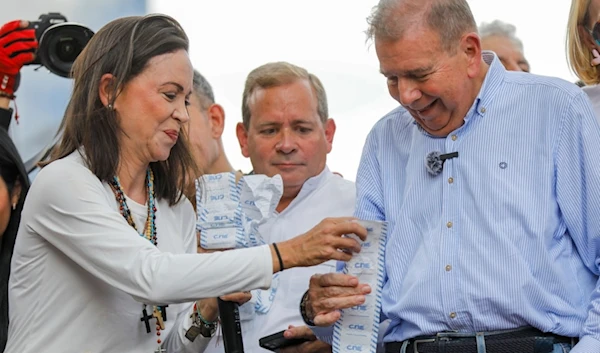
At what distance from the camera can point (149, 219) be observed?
272cm

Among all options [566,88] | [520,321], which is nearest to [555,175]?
[566,88]

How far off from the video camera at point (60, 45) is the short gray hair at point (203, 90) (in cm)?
52

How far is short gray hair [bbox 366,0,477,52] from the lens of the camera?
246cm

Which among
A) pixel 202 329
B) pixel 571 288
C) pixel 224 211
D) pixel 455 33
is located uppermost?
pixel 455 33

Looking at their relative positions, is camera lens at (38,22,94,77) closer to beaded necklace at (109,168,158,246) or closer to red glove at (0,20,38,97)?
red glove at (0,20,38,97)

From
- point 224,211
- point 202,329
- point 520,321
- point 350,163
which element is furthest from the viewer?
point 350,163

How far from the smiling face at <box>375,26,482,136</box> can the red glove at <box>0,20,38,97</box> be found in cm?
217

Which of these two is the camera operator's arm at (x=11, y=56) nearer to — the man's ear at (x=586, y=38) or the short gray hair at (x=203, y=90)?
the short gray hair at (x=203, y=90)

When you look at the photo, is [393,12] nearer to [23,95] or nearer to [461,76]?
[461,76]

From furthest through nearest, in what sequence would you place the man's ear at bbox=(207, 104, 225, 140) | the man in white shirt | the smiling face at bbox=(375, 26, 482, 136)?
1. the man's ear at bbox=(207, 104, 225, 140)
2. the man in white shirt
3. the smiling face at bbox=(375, 26, 482, 136)

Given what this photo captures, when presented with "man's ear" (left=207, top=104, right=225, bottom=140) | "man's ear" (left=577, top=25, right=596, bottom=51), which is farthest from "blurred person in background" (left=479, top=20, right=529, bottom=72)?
"man's ear" (left=207, top=104, right=225, bottom=140)

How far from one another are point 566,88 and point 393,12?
48 cm

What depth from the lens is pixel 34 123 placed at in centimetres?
461

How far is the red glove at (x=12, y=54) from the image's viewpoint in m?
4.12
